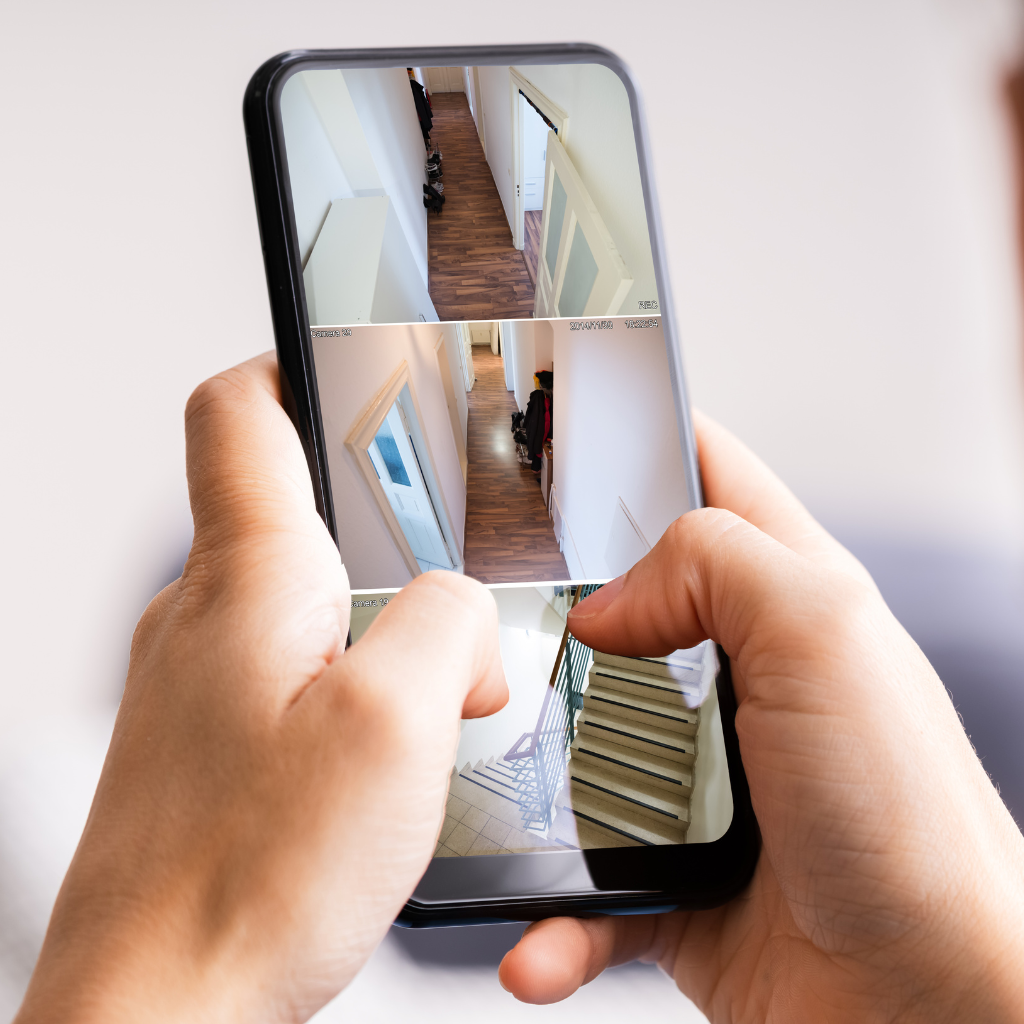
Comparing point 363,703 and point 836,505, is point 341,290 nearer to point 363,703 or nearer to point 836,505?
point 363,703

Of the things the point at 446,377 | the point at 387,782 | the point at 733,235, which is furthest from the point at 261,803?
the point at 733,235

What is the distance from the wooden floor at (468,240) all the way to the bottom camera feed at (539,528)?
0.02 metres

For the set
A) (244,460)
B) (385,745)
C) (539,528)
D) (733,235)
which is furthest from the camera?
(733,235)

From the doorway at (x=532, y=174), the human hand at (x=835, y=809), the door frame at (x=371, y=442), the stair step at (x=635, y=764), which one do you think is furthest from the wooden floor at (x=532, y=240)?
the stair step at (x=635, y=764)

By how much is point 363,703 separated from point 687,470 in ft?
0.97

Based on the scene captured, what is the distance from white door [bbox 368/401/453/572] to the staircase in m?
0.14

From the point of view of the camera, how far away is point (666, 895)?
36 centimetres

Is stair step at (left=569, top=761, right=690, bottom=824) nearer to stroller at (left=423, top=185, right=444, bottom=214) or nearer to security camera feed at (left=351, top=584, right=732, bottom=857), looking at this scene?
security camera feed at (left=351, top=584, right=732, bottom=857)

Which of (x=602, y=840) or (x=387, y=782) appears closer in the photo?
(x=387, y=782)

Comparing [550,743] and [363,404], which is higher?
[363,404]

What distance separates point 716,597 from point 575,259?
26 centimetres

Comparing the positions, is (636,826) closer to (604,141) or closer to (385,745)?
(385,745)

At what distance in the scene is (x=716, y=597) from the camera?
1.14 feet

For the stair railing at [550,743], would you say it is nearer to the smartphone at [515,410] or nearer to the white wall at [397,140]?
the smartphone at [515,410]
